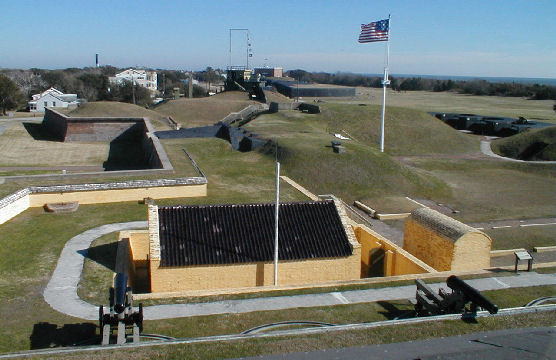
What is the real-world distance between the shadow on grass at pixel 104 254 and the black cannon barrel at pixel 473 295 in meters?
8.61

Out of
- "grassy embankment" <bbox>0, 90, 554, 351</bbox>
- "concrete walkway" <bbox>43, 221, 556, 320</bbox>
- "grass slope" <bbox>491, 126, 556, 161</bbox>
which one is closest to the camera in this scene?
"concrete walkway" <bbox>43, 221, 556, 320</bbox>

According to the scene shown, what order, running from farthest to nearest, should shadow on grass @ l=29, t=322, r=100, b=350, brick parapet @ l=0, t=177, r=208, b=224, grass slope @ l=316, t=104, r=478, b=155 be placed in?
grass slope @ l=316, t=104, r=478, b=155 → brick parapet @ l=0, t=177, r=208, b=224 → shadow on grass @ l=29, t=322, r=100, b=350

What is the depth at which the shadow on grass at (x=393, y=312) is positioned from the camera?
9703 mm

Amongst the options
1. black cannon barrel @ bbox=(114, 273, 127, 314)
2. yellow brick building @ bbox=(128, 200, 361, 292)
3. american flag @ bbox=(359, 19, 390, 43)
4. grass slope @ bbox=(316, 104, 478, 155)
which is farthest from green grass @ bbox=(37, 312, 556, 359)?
grass slope @ bbox=(316, 104, 478, 155)

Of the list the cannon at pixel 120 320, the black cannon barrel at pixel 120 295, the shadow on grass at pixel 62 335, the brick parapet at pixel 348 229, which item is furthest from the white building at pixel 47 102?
the cannon at pixel 120 320

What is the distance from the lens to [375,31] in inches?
1280

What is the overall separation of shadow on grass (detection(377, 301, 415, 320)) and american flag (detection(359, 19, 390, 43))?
83.0 ft

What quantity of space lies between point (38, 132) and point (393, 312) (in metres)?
40.1

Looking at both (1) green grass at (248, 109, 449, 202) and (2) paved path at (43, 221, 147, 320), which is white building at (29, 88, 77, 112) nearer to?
(1) green grass at (248, 109, 449, 202)

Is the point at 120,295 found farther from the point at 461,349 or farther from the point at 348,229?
the point at 348,229

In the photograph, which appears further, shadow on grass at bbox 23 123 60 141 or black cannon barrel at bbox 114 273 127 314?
shadow on grass at bbox 23 123 60 141

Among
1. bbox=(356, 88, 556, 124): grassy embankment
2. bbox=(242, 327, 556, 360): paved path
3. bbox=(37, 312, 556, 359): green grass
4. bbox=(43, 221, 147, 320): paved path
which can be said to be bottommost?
bbox=(43, 221, 147, 320): paved path

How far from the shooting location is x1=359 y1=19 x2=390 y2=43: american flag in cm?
3203

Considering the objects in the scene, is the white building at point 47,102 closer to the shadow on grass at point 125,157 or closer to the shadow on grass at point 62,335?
the shadow on grass at point 125,157
